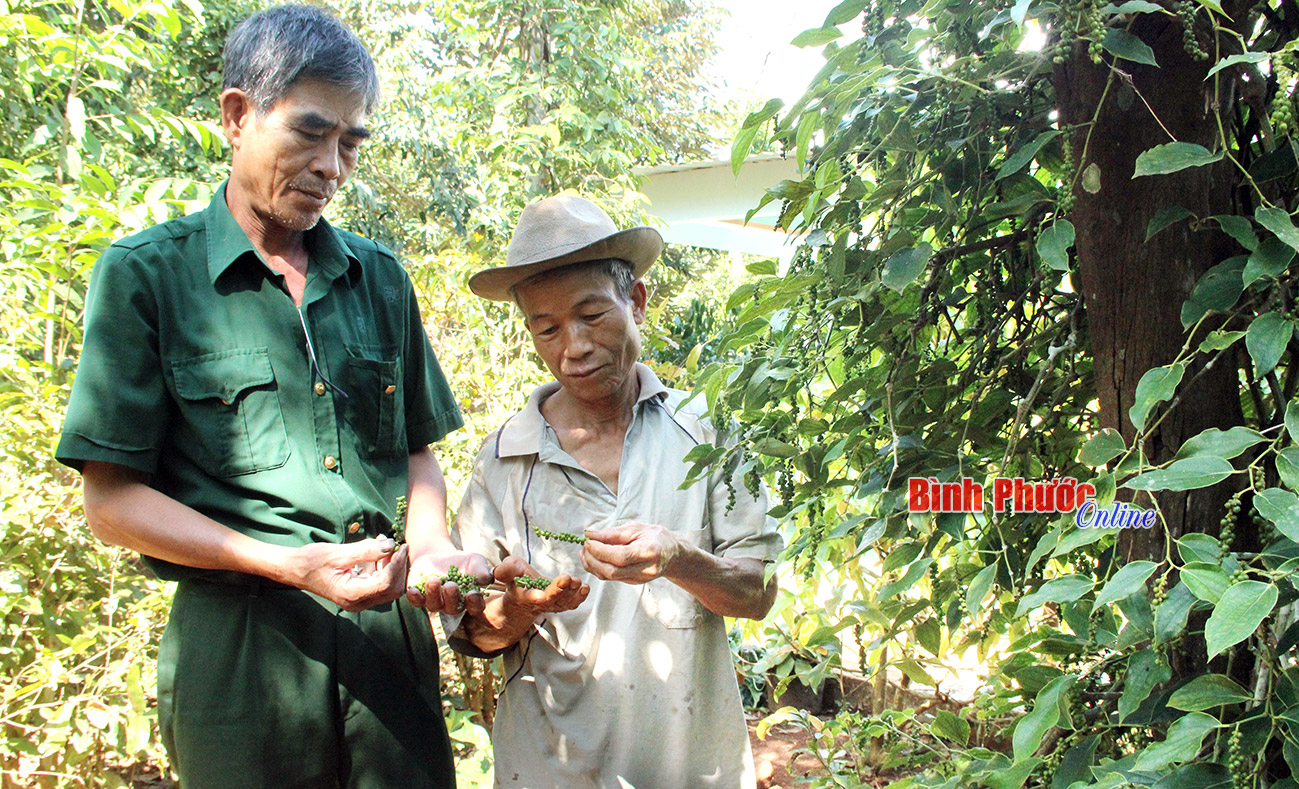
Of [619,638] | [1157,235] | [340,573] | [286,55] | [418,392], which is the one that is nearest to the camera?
[1157,235]

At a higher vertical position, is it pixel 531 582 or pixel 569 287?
pixel 569 287

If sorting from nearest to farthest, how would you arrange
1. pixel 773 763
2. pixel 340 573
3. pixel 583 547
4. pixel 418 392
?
1. pixel 340 573
2. pixel 583 547
3. pixel 418 392
4. pixel 773 763

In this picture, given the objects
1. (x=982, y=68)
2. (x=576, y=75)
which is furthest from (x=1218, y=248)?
(x=576, y=75)

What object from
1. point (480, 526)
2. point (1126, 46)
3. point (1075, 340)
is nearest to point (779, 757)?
point (480, 526)

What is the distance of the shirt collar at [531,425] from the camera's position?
76.4 inches

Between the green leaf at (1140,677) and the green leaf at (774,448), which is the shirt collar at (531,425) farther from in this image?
the green leaf at (1140,677)

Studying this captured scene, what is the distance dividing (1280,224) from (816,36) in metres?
Result: 0.45

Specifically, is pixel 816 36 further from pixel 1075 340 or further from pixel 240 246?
pixel 240 246

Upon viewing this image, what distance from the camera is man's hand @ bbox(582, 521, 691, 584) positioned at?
1.57 meters

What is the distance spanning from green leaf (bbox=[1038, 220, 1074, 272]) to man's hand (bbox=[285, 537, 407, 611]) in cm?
103

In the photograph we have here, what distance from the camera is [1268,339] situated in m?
0.81

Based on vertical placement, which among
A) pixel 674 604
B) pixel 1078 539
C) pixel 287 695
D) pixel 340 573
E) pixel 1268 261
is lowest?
pixel 287 695

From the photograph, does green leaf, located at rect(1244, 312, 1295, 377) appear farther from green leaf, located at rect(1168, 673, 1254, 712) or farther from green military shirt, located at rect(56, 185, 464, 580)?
green military shirt, located at rect(56, 185, 464, 580)

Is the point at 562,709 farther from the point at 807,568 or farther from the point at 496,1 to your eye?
the point at 496,1
